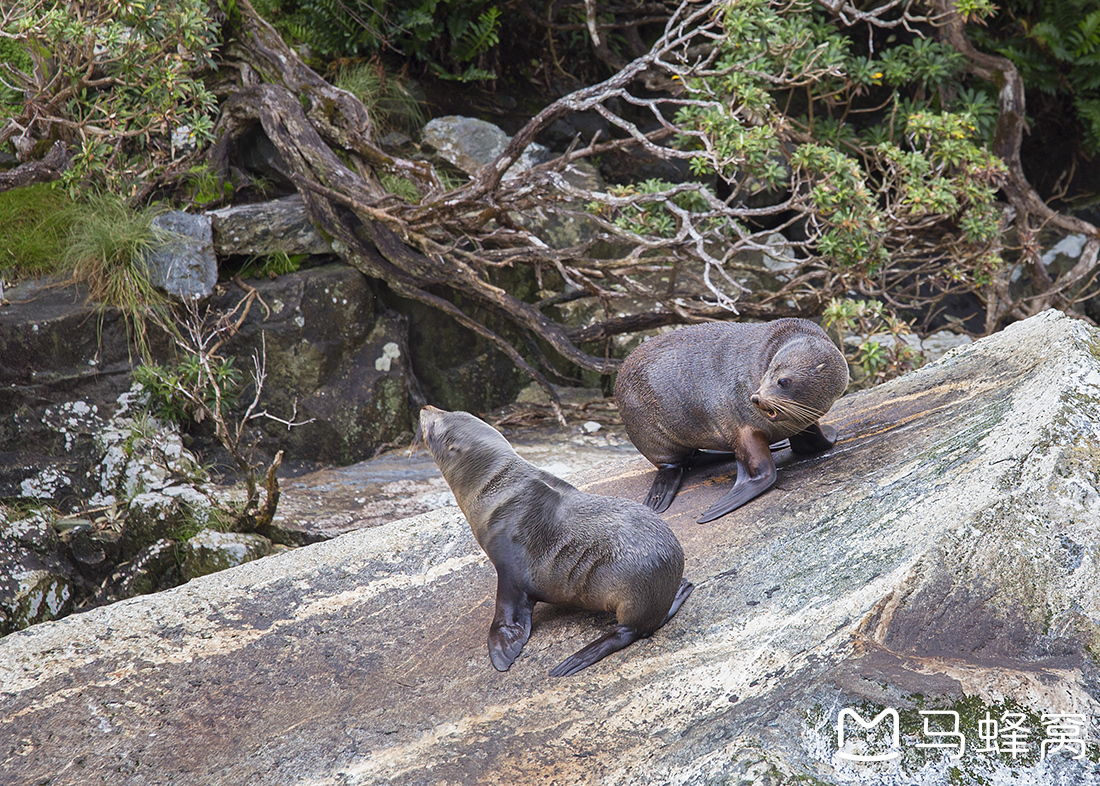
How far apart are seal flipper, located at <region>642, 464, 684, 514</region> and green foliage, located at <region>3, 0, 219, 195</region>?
13.0 ft

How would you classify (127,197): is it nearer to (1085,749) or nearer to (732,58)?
(732,58)

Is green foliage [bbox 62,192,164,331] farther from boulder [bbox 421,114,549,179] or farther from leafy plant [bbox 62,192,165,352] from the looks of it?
boulder [bbox 421,114,549,179]

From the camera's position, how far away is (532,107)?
8234 mm

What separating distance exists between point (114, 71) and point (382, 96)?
209 cm

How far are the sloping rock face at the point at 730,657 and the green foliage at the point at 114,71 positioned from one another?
3.44m

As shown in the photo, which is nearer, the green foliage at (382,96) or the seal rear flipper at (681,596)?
the seal rear flipper at (681,596)

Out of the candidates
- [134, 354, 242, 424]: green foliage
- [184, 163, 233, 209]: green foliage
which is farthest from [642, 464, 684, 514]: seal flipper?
[184, 163, 233, 209]: green foliage

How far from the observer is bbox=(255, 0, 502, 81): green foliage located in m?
7.29

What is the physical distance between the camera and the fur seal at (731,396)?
2961 mm

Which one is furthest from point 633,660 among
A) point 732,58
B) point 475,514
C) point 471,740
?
point 732,58

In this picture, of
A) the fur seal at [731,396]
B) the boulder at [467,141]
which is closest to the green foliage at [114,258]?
the boulder at [467,141]

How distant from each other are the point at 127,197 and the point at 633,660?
5415 millimetres

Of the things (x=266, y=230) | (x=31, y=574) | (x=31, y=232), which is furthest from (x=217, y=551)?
(x=31, y=232)

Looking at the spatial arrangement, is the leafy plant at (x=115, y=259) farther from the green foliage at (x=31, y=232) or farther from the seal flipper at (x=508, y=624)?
the seal flipper at (x=508, y=624)
